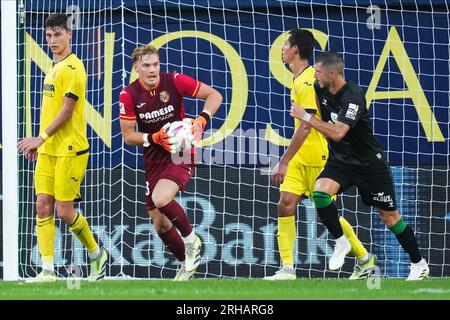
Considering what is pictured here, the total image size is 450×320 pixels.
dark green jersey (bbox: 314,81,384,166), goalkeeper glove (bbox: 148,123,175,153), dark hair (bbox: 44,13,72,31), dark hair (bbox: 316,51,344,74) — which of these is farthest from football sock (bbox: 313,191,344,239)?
dark hair (bbox: 44,13,72,31)

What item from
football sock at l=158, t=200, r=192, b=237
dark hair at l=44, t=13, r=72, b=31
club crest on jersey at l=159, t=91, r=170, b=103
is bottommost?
football sock at l=158, t=200, r=192, b=237

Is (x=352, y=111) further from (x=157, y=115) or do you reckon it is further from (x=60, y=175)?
(x=60, y=175)

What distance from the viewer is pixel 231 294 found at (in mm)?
8188

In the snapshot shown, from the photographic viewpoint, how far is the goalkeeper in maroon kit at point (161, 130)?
975cm

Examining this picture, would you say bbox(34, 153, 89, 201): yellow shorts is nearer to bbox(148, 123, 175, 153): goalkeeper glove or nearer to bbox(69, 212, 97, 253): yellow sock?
bbox(69, 212, 97, 253): yellow sock

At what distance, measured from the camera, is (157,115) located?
9945mm

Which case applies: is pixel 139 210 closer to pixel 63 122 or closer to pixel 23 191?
pixel 23 191

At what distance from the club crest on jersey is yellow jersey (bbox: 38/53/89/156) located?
0.64m

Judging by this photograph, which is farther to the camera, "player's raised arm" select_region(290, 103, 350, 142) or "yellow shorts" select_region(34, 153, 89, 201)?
"yellow shorts" select_region(34, 153, 89, 201)

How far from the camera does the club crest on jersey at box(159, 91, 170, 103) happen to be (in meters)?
9.95

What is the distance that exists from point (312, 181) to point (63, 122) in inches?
89.2

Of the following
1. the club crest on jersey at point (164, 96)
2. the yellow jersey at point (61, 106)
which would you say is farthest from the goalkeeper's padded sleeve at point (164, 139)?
the yellow jersey at point (61, 106)

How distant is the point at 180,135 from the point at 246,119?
235 cm
